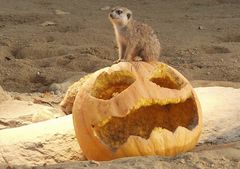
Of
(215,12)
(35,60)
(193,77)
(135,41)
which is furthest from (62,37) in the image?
(135,41)

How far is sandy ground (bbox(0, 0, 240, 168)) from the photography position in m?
4.84

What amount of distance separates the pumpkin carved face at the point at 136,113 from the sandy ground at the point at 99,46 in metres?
0.25

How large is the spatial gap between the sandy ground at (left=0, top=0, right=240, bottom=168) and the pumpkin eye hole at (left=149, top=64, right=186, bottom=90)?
39 centimetres

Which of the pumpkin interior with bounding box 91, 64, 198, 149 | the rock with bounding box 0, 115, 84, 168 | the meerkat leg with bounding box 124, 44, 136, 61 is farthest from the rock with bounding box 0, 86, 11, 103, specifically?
A: the pumpkin interior with bounding box 91, 64, 198, 149

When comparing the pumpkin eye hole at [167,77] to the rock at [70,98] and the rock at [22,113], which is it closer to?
the rock at [70,98]

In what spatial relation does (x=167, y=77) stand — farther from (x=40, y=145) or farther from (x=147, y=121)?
(x=40, y=145)

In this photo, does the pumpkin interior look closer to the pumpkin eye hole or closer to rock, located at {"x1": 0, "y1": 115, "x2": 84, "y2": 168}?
the pumpkin eye hole

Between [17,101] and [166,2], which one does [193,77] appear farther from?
[166,2]

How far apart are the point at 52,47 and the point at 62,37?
2.08 feet

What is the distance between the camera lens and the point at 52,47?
7465mm

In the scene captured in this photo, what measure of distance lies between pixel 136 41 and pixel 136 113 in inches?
18.4

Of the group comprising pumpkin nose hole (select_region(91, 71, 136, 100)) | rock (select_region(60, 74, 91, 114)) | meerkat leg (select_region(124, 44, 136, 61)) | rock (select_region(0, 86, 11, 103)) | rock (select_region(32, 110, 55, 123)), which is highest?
meerkat leg (select_region(124, 44, 136, 61))

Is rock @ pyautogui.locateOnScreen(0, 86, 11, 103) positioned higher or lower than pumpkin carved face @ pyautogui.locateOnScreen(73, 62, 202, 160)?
lower

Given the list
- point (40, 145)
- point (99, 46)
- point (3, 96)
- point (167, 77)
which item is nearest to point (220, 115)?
point (167, 77)
